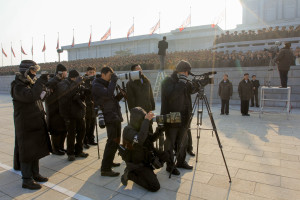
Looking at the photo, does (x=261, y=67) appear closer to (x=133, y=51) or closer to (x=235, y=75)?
(x=235, y=75)

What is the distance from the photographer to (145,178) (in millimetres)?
3439

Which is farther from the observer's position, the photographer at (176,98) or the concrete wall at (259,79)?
the concrete wall at (259,79)

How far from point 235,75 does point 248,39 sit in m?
6.01

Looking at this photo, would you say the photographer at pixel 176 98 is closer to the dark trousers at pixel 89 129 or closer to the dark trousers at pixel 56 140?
the dark trousers at pixel 89 129

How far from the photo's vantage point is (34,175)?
3869 millimetres

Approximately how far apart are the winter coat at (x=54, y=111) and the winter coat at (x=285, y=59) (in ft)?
29.2

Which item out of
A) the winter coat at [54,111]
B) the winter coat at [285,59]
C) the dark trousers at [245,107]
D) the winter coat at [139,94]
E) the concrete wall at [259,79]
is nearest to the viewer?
the winter coat at [139,94]

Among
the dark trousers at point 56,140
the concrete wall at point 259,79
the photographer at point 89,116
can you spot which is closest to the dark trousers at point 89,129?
the photographer at point 89,116

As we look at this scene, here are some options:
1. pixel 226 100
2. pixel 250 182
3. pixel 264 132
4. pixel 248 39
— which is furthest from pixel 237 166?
pixel 248 39

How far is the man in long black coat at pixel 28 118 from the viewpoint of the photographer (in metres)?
3.44

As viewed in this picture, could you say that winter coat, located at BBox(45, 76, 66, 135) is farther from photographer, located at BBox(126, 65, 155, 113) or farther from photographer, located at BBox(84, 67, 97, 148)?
photographer, located at BBox(126, 65, 155, 113)

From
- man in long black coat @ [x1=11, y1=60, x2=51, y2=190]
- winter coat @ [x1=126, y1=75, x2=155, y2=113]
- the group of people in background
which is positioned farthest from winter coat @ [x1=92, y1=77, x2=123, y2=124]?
the group of people in background

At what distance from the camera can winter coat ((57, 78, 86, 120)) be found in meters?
4.81

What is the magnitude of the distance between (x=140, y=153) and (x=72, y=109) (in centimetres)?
210
